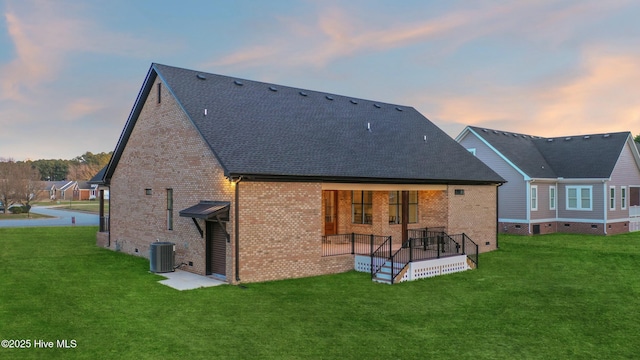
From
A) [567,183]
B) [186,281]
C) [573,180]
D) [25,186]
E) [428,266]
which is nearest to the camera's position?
[186,281]

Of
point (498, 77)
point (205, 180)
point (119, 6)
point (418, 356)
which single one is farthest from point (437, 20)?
point (418, 356)

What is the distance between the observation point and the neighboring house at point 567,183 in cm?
2806

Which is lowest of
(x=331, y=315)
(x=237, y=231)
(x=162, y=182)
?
(x=331, y=315)

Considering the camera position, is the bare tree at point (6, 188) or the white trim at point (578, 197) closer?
the white trim at point (578, 197)

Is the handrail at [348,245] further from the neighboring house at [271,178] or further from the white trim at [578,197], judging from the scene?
the white trim at [578,197]

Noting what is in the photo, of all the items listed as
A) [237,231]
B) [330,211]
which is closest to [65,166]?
[330,211]

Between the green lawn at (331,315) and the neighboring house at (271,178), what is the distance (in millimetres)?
1630

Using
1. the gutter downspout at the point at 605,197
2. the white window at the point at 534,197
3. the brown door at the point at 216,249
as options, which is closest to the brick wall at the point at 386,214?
the brown door at the point at 216,249

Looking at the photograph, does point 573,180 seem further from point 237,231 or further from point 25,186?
point 25,186

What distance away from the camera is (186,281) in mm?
13031

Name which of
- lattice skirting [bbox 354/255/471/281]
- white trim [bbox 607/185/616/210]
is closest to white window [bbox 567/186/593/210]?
white trim [bbox 607/185/616/210]

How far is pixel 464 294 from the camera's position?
11.9 meters

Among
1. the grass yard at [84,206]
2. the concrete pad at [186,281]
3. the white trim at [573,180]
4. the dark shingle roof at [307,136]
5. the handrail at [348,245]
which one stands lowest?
the grass yard at [84,206]

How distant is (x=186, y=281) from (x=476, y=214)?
45.1 feet
